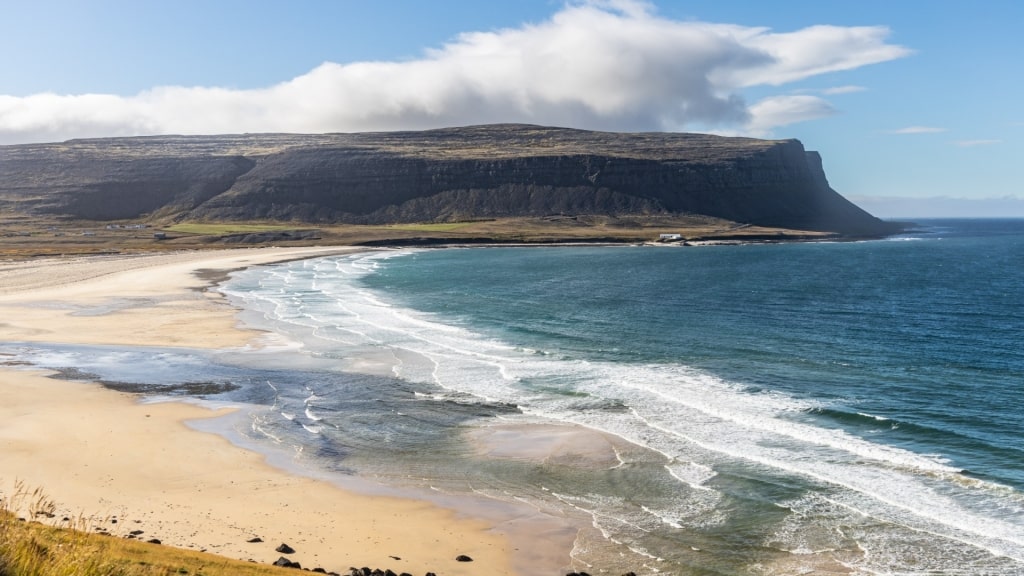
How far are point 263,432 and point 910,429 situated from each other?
21986 mm

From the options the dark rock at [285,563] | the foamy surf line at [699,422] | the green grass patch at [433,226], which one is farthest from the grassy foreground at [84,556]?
the green grass patch at [433,226]

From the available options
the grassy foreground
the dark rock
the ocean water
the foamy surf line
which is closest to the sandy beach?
the dark rock

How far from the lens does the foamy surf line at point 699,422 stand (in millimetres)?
20359

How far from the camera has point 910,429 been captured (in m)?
26.8

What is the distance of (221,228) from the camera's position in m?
173

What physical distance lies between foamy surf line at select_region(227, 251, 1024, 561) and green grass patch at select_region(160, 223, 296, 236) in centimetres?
11979

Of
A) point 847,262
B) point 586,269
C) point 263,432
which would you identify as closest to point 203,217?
point 586,269

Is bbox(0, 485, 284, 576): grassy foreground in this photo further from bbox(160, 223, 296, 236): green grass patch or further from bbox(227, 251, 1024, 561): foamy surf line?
bbox(160, 223, 296, 236): green grass patch

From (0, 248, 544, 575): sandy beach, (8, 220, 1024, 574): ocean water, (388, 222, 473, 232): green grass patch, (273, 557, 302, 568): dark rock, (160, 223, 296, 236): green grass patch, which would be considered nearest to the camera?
(273, 557, 302, 568): dark rock

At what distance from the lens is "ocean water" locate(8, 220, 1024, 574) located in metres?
19.2

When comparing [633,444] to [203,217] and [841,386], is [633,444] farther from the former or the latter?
[203,217]

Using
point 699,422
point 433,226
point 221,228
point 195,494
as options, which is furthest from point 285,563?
point 433,226

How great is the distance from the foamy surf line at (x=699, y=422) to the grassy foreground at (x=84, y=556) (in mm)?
13041

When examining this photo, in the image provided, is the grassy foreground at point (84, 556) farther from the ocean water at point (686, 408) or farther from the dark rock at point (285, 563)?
the ocean water at point (686, 408)
